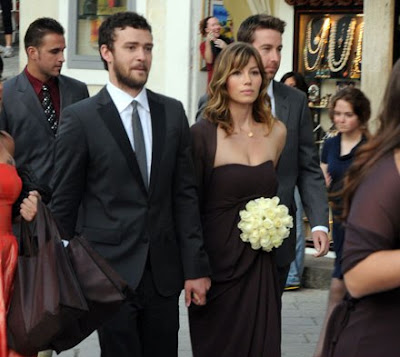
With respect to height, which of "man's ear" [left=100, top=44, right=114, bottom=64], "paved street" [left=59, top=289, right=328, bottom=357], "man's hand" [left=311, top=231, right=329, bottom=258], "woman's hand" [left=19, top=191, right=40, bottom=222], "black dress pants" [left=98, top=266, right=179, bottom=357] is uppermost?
"man's ear" [left=100, top=44, right=114, bottom=64]

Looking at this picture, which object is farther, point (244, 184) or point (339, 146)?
point (339, 146)

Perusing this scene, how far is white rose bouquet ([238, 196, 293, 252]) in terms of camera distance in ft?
20.5

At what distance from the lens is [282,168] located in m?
6.93

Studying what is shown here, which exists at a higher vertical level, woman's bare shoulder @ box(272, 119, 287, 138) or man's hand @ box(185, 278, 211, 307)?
woman's bare shoulder @ box(272, 119, 287, 138)

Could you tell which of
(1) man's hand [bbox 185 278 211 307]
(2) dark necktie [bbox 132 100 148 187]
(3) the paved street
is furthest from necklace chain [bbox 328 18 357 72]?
(2) dark necktie [bbox 132 100 148 187]

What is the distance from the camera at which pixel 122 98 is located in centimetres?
603

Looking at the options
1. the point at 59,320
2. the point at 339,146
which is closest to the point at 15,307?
→ the point at 59,320

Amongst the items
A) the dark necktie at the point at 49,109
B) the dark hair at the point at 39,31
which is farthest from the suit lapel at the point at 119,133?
the dark hair at the point at 39,31

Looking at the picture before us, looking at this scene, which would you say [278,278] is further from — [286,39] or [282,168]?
[286,39]

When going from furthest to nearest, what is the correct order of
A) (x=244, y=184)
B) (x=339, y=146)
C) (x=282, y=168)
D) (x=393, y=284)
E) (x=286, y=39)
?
(x=286, y=39) → (x=339, y=146) → (x=282, y=168) → (x=244, y=184) → (x=393, y=284)

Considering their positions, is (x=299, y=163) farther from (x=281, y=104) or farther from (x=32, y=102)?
(x=32, y=102)

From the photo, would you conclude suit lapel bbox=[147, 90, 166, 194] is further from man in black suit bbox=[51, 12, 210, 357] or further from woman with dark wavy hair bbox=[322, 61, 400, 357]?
woman with dark wavy hair bbox=[322, 61, 400, 357]

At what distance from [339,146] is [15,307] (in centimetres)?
372

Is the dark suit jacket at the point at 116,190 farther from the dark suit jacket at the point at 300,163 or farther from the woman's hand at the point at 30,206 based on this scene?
the dark suit jacket at the point at 300,163
